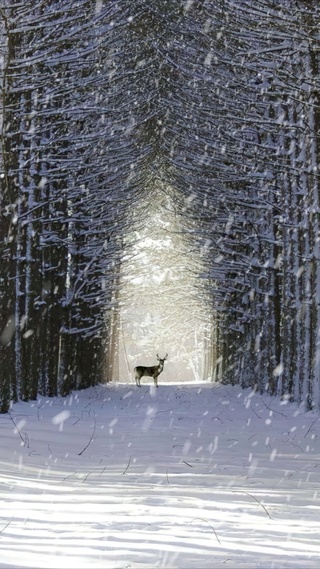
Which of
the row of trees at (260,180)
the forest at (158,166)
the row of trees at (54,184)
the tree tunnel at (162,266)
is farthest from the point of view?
the tree tunnel at (162,266)

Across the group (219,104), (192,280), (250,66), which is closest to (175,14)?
(219,104)

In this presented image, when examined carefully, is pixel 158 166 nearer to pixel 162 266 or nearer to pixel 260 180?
pixel 162 266

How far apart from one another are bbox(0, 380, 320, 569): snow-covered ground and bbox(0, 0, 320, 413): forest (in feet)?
13.7

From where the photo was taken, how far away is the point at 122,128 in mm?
23562

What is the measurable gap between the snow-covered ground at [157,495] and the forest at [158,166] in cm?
417

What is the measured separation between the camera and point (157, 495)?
6.29 metres

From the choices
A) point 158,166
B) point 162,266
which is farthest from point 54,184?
point 162,266

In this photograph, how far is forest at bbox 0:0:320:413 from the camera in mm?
14844

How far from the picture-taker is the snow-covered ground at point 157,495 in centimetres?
415

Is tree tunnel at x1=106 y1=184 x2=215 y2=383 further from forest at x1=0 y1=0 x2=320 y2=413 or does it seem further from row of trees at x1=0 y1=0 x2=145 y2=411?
row of trees at x1=0 y1=0 x2=145 y2=411

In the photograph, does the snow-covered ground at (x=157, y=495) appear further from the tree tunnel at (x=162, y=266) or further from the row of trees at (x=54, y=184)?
the tree tunnel at (x=162, y=266)

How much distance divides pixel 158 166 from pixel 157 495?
28.3 m

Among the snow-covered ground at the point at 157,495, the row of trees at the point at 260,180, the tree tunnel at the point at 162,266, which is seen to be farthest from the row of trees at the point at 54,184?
the snow-covered ground at the point at 157,495

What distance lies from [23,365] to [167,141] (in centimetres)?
1339
